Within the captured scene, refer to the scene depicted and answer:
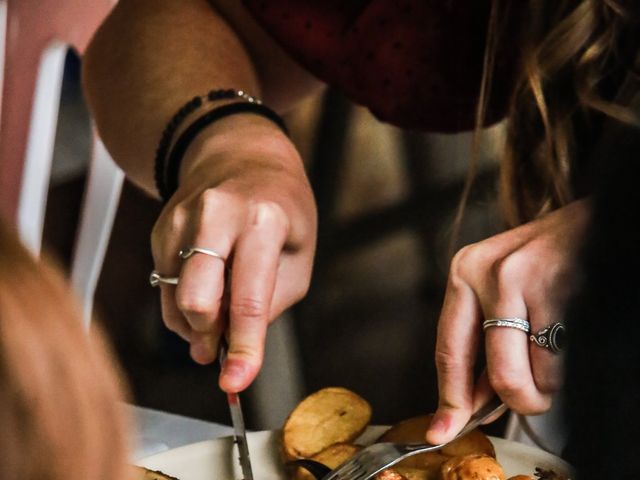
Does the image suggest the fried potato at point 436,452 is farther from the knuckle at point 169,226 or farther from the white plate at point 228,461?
the knuckle at point 169,226

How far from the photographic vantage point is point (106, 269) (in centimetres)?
111

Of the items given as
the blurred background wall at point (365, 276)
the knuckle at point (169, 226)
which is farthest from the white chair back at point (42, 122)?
the knuckle at point (169, 226)

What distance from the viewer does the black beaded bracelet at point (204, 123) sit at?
1.67 feet

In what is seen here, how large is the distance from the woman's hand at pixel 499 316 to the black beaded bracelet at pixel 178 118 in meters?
0.25

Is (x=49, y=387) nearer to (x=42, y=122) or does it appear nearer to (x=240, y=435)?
(x=240, y=435)

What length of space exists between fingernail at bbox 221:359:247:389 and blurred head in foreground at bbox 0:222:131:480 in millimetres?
245

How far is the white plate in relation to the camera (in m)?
0.40

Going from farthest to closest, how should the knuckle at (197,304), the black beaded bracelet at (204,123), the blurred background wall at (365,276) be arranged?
the blurred background wall at (365,276) → the black beaded bracelet at (204,123) → the knuckle at (197,304)

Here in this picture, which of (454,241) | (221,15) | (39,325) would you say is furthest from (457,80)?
(39,325)

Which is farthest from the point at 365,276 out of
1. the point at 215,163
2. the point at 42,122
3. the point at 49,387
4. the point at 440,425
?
the point at 49,387

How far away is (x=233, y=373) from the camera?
36 centimetres

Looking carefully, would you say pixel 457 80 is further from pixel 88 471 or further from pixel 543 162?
pixel 88 471

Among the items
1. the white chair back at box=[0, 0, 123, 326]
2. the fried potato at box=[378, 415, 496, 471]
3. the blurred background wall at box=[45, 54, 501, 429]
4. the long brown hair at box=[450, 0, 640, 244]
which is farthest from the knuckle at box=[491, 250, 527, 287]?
the white chair back at box=[0, 0, 123, 326]

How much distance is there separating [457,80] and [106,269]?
2.01 ft
